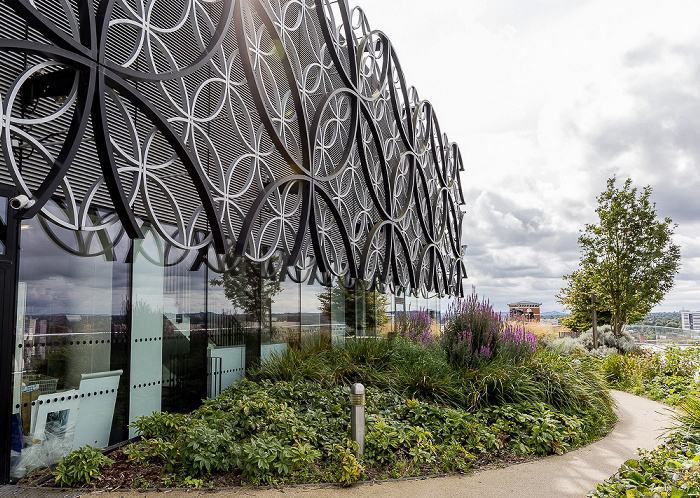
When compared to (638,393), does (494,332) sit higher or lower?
higher

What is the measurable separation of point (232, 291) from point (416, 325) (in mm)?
5427

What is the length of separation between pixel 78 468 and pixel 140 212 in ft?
12.1

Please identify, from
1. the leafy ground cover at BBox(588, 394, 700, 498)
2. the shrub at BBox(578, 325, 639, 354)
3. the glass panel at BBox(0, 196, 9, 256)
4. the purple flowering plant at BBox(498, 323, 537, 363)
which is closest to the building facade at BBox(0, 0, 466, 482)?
the glass panel at BBox(0, 196, 9, 256)

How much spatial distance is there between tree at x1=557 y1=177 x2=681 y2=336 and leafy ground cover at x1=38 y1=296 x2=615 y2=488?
10857 millimetres

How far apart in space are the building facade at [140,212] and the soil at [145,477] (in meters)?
0.33

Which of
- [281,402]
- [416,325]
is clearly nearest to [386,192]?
[416,325]

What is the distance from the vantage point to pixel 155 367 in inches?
295

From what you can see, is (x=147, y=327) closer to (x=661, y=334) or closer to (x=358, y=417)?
(x=358, y=417)

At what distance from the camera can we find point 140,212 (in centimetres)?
738

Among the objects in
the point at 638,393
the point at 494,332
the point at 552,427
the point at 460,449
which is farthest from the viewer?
the point at 638,393

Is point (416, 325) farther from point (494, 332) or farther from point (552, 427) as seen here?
point (552, 427)

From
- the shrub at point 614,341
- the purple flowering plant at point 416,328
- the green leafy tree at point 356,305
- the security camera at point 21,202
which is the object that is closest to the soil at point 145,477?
the security camera at point 21,202

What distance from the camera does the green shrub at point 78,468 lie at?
17.1 feet

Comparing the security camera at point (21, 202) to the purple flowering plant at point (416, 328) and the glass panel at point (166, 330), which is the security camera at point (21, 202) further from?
the purple flowering plant at point (416, 328)
